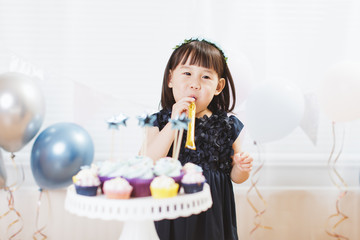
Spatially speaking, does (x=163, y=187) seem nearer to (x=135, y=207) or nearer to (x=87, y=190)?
(x=135, y=207)

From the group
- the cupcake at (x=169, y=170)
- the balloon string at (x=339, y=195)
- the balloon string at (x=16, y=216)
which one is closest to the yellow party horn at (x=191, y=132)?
the cupcake at (x=169, y=170)

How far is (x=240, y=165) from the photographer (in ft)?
4.65

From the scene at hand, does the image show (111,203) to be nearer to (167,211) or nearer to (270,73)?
(167,211)

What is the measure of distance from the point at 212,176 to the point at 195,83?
0.36 metres

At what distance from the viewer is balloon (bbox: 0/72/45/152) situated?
1687 millimetres

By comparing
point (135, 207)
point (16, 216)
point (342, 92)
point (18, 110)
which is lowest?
point (16, 216)

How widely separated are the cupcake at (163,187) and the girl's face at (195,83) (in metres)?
0.48

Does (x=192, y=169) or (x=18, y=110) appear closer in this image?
(x=192, y=169)

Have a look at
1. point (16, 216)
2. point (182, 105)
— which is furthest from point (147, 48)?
point (16, 216)

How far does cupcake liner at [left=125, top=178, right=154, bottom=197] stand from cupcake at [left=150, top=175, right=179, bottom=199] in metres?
0.03

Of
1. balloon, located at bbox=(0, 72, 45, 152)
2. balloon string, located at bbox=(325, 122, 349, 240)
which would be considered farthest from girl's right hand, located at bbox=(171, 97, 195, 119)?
balloon string, located at bbox=(325, 122, 349, 240)

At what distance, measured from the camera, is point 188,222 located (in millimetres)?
1434

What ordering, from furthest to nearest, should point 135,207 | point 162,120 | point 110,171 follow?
point 162,120, point 110,171, point 135,207

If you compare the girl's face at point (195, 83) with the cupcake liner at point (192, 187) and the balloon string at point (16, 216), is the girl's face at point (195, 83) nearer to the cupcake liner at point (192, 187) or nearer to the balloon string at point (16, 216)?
the cupcake liner at point (192, 187)
